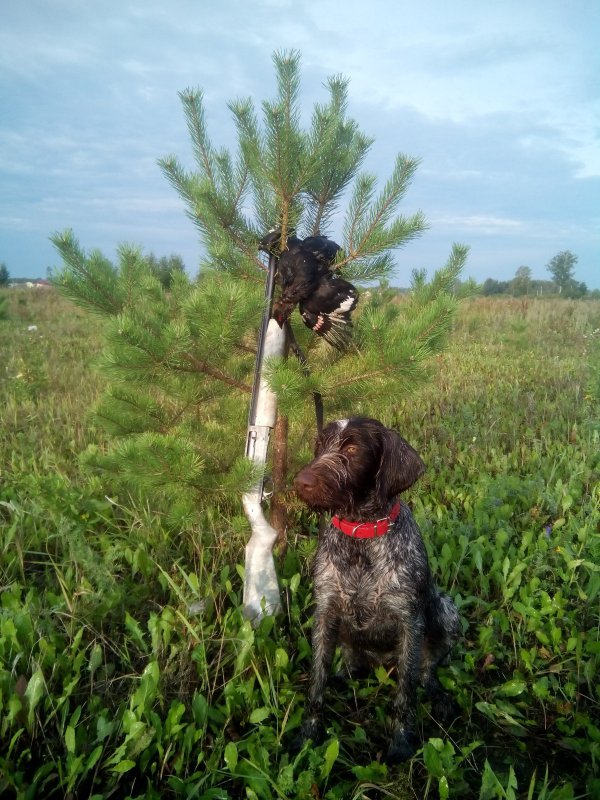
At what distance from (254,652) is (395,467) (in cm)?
121

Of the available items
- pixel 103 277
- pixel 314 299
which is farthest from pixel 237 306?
pixel 103 277

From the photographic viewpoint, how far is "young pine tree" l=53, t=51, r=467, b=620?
8.95 feet

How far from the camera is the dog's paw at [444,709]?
8.30 feet

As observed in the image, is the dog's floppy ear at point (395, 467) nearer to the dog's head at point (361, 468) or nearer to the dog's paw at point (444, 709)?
the dog's head at point (361, 468)

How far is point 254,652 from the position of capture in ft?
8.65

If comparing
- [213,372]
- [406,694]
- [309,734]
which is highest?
[213,372]

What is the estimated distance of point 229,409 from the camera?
3734mm

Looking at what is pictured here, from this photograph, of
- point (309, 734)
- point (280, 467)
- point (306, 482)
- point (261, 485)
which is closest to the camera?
point (306, 482)

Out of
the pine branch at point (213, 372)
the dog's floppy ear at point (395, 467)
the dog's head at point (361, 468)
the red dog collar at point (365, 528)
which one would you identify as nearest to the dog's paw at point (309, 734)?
the red dog collar at point (365, 528)

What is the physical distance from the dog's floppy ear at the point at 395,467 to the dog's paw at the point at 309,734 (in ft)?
3.56

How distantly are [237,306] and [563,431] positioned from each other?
4.65 metres

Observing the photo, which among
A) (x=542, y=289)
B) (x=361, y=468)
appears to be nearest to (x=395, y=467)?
(x=361, y=468)

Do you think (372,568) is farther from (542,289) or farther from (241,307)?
(542,289)

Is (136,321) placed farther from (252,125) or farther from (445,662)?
(445,662)
